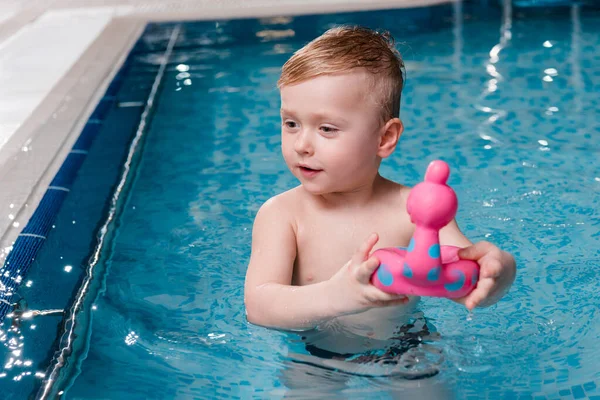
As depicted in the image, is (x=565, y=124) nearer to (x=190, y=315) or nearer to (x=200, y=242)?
(x=200, y=242)

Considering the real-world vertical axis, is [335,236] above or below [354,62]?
below

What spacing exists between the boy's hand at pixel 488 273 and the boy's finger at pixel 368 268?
220 mm

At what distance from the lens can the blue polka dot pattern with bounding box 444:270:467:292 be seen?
1724 mm

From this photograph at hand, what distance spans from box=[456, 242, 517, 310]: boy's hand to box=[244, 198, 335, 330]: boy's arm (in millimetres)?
331

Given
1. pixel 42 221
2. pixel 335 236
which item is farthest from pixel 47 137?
pixel 335 236

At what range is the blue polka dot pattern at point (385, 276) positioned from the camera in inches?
67.5

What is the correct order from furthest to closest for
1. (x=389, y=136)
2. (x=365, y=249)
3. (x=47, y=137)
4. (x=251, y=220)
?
(x=47, y=137) < (x=251, y=220) < (x=389, y=136) < (x=365, y=249)

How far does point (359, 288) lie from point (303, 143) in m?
0.46

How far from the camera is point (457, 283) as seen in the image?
1729mm

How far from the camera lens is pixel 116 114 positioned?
521cm

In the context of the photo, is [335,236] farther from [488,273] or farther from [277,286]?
[488,273]

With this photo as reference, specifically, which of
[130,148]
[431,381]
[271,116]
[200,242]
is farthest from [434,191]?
[271,116]

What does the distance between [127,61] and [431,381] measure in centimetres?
475

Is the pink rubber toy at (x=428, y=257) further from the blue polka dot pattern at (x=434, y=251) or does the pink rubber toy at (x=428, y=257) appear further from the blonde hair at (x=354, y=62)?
the blonde hair at (x=354, y=62)
